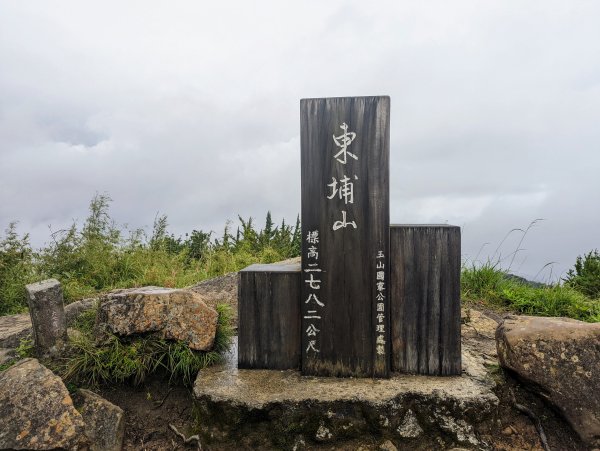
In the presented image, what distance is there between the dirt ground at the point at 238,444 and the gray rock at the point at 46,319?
24.8 inches

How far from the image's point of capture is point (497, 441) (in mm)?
3326

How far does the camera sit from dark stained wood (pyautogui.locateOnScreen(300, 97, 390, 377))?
3502 mm

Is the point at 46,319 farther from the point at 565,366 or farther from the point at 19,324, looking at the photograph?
the point at 565,366

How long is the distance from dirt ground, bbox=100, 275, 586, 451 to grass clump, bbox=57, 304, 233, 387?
12 centimetres

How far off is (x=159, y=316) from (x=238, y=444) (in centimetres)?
117

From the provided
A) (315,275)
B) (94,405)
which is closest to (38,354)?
(94,405)

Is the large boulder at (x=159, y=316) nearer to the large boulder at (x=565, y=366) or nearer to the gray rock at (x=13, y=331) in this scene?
the gray rock at (x=13, y=331)

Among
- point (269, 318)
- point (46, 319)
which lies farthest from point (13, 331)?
point (269, 318)

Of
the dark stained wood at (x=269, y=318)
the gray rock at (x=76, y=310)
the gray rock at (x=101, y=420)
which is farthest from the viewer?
the gray rock at (x=76, y=310)

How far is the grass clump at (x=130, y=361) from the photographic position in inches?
146

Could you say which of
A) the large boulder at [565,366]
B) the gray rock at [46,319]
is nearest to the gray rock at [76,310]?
the gray rock at [46,319]

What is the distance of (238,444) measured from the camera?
3.30m

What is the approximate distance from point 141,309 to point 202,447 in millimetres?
1155

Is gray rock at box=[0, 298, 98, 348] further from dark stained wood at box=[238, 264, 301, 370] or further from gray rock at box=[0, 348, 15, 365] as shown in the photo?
dark stained wood at box=[238, 264, 301, 370]
